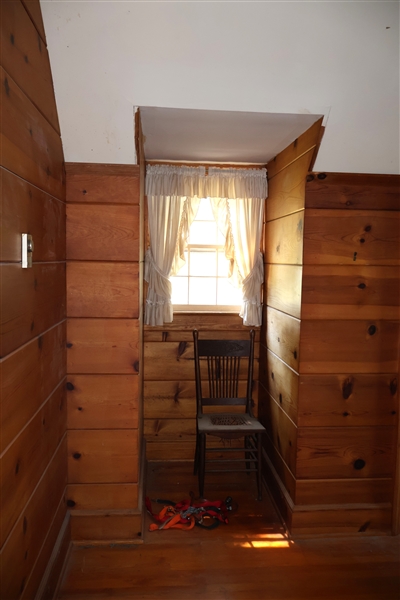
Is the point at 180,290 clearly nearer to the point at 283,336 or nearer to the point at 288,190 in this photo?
the point at 283,336

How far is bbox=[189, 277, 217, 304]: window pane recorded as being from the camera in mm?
3539

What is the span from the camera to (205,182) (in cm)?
332

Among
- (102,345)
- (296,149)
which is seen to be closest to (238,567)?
(102,345)

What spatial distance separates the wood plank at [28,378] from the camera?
4.80 feet

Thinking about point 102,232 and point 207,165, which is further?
point 207,165

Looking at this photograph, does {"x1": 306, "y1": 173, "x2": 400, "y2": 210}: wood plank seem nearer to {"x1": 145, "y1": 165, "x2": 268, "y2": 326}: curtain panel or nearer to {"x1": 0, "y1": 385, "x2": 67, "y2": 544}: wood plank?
{"x1": 145, "y1": 165, "x2": 268, "y2": 326}: curtain panel

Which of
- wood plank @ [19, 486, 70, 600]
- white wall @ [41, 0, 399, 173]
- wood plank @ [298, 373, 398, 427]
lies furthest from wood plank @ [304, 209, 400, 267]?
wood plank @ [19, 486, 70, 600]

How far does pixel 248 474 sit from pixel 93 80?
275 centimetres

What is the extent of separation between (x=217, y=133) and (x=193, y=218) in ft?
2.82

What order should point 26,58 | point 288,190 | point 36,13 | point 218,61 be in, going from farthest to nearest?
point 288,190 < point 218,61 < point 36,13 < point 26,58

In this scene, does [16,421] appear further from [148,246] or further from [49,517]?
[148,246]

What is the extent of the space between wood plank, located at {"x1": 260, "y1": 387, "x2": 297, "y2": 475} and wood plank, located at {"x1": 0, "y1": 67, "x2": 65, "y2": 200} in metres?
1.86

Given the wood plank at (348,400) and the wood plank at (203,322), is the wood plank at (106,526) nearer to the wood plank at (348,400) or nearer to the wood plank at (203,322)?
the wood plank at (348,400)

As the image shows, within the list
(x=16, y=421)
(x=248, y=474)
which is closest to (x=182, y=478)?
(x=248, y=474)
